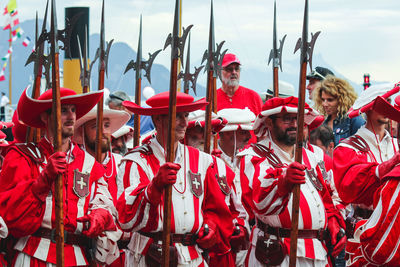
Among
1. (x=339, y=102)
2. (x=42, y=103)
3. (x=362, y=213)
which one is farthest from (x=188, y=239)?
(x=339, y=102)

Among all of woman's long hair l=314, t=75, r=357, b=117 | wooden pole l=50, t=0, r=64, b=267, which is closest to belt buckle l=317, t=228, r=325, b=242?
wooden pole l=50, t=0, r=64, b=267

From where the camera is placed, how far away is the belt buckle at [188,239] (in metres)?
5.74

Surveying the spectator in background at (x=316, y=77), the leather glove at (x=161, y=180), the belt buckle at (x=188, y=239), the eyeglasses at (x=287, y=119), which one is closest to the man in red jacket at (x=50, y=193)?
the leather glove at (x=161, y=180)

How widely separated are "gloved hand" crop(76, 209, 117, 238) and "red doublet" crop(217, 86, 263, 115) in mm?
3545

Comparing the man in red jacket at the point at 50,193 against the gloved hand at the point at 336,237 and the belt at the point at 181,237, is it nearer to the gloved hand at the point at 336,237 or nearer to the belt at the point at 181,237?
the belt at the point at 181,237

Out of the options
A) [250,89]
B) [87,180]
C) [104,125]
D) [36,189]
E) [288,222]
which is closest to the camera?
[36,189]

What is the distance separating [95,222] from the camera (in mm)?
5461

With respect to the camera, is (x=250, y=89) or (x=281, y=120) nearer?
(x=281, y=120)

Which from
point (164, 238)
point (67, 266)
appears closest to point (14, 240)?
point (67, 266)

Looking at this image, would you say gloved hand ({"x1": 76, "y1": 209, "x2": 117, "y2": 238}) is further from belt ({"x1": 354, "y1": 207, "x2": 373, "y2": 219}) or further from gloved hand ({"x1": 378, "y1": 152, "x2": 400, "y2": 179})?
belt ({"x1": 354, "y1": 207, "x2": 373, "y2": 219})

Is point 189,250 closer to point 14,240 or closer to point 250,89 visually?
point 14,240

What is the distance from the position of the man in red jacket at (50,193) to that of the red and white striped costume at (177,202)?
202 millimetres

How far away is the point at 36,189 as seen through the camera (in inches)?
205

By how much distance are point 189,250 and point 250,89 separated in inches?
147
